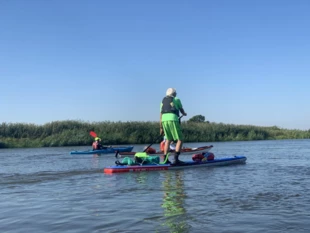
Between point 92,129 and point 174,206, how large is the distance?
3638 cm

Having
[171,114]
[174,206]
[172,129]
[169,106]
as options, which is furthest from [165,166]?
[174,206]

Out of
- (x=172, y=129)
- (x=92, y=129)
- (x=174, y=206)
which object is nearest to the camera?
(x=174, y=206)

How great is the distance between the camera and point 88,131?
41.2 m

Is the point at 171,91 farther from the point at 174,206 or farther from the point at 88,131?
the point at 88,131

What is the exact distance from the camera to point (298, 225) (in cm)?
486

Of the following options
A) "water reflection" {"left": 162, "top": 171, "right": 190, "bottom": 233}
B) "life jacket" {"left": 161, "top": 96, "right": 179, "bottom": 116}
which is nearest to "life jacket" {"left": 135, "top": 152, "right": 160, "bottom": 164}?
"life jacket" {"left": 161, "top": 96, "right": 179, "bottom": 116}

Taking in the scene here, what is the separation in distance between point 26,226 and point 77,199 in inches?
71.4

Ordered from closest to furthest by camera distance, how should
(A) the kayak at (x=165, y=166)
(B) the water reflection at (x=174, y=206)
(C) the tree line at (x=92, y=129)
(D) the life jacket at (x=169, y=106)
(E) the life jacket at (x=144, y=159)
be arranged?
(B) the water reflection at (x=174, y=206), (A) the kayak at (x=165, y=166), (D) the life jacket at (x=169, y=106), (E) the life jacket at (x=144, y=159), (C) the tree line at (x=92, y=129)

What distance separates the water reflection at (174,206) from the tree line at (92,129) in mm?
30779

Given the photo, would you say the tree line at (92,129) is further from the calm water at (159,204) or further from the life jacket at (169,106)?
the calm water at (159,204)

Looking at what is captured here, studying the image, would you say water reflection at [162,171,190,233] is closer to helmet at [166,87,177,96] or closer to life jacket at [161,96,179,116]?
life jacket at [161,96,179,116]

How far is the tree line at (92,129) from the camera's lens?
3894 cm

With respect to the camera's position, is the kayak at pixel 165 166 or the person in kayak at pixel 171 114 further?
the person in kayak at pixel 171 114

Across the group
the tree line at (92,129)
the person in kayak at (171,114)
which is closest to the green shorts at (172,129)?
the person in kayak at (171,114)
